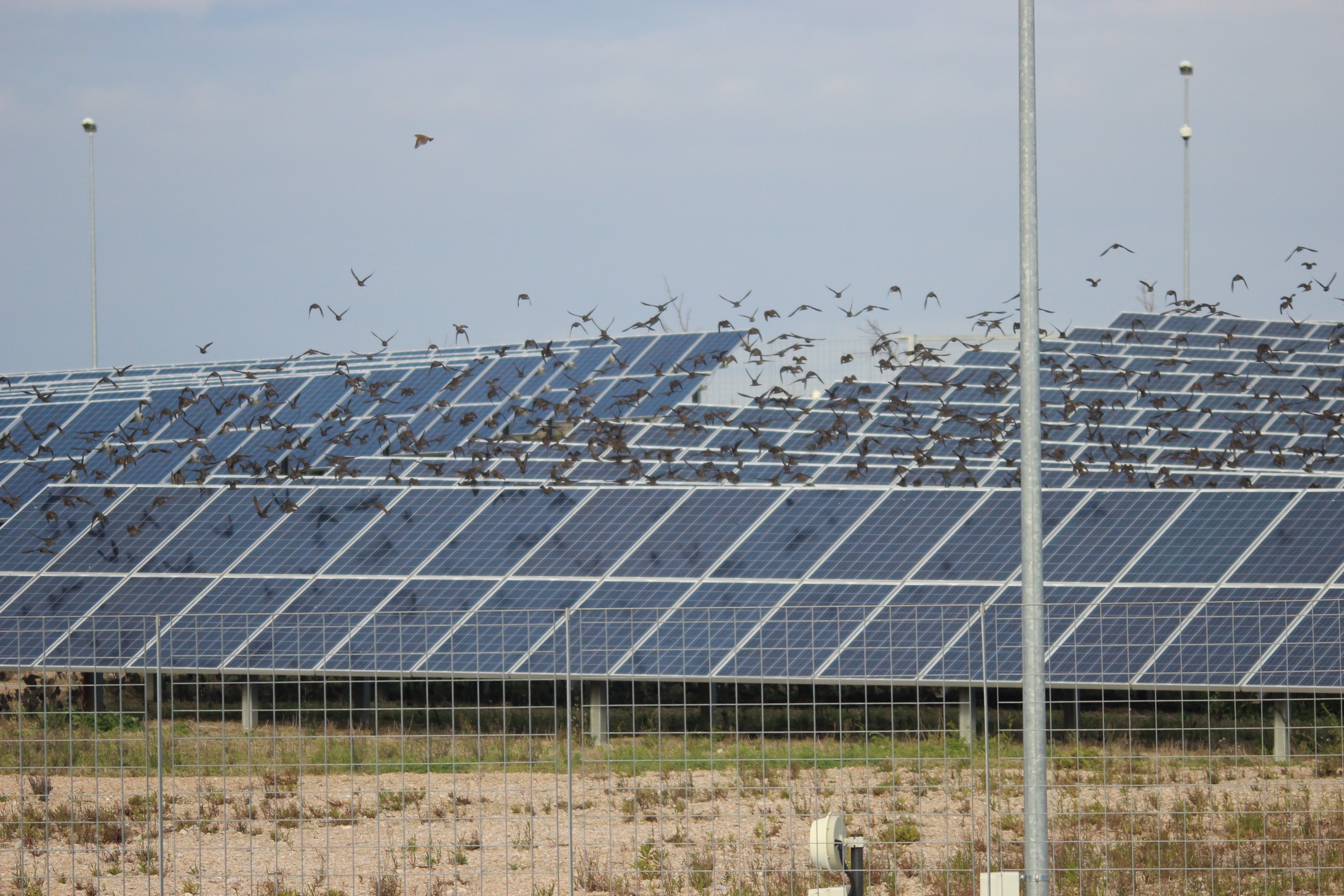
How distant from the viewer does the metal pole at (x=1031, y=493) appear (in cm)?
895

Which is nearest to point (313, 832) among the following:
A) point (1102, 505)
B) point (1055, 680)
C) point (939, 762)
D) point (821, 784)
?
point (821, 784)

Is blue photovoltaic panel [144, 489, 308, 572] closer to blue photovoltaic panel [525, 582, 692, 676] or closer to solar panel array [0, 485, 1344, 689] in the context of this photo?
solar panel array [0, 485, 1344, 689]

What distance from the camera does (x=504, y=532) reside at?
66.7 feet

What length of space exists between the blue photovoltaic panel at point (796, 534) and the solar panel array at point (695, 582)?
35mm

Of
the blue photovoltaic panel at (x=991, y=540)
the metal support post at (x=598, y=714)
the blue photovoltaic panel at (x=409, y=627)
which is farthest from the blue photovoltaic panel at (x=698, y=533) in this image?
the blue photovoltaic panel at (x=991, y=540)

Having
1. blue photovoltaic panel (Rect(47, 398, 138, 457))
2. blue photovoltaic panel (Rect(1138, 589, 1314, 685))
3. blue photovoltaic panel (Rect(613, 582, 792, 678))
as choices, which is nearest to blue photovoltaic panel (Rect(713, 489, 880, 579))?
blue photovoltaic panel (Rect(613, 582, 792, 678))

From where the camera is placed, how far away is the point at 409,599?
18.6m

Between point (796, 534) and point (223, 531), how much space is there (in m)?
8.02

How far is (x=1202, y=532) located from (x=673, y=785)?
730 cm

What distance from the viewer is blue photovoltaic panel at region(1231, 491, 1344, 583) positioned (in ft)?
55.9

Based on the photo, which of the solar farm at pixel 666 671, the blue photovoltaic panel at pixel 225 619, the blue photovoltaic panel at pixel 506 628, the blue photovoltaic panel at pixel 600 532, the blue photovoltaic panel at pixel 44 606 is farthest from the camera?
the blue photovoltaic panel at pixel 44 606

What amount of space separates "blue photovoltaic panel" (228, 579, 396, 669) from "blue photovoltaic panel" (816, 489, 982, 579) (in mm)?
5453

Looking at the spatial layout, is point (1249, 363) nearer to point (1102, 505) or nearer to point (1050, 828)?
point (1102, 505)

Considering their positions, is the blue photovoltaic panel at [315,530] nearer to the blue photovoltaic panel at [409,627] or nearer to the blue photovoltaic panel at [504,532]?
the blue photovoltaic panel at [504,532]
